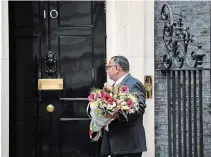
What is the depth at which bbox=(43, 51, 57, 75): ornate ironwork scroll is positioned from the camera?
6.42m

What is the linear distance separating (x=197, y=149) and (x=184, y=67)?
42.4 inches

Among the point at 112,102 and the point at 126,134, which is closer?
the point at 112,102

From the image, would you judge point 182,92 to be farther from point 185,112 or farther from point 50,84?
point 50,84

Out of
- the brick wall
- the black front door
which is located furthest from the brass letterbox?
the brick wall

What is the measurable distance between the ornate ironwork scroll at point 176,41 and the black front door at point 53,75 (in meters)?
0.83

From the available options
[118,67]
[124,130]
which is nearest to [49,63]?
[118,67]

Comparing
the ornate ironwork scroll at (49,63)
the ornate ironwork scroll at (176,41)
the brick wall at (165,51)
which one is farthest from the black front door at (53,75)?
the ornate ironwork scroll at (176,41)

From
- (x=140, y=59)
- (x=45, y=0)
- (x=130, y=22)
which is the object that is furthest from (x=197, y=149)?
(x=45, y=0)

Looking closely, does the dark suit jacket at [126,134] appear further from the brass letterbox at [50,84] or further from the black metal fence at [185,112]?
the brass letterbox at [50,84]

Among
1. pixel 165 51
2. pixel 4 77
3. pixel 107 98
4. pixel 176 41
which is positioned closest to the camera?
pixel 107 98

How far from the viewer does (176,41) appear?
20.3 feet

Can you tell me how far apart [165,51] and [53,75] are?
1509 millimetres

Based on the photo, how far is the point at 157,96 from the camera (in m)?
6.38

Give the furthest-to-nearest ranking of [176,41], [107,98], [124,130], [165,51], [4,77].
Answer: [165,51] → [176,41] → [4,77] → [124,130] → [107,98]
